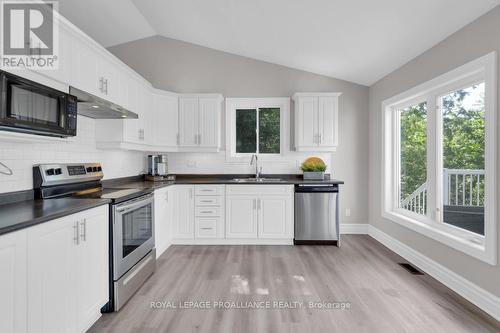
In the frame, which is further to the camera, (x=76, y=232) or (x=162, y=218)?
(x=162, y=218)

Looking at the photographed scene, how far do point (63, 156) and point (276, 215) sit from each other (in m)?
2.67

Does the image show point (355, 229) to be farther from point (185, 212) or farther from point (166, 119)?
point (166, 119)

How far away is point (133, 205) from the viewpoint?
95.3 inches

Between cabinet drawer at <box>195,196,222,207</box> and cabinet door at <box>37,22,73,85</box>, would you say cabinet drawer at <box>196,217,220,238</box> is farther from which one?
cabinet door at <box>37,22,73,85</box>

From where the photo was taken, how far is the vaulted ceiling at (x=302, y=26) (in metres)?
2.45

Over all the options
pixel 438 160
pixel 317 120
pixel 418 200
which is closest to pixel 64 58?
pixel 317 120

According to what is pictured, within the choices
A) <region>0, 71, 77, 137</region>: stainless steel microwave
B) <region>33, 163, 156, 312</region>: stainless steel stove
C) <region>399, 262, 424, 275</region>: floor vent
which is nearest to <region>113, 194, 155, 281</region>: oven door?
<region>33, 163, 156, 312</region>: stainless steel stove

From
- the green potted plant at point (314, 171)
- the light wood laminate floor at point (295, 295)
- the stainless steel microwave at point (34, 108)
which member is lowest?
the light wood laminate floor at point (295, 295)

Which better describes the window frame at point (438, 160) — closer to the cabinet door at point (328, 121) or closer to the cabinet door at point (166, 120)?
the cabinet door at point (328, 121)

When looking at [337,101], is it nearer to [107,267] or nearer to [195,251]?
[195,251]

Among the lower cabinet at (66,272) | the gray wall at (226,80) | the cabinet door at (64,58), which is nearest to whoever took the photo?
the lower cabinet at (66,272)

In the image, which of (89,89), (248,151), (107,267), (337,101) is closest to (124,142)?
(89,89)

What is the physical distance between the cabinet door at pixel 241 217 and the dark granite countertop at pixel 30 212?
6.52 ft

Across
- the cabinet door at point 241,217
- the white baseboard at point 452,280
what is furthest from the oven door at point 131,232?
the white baseboard at point 452,280
